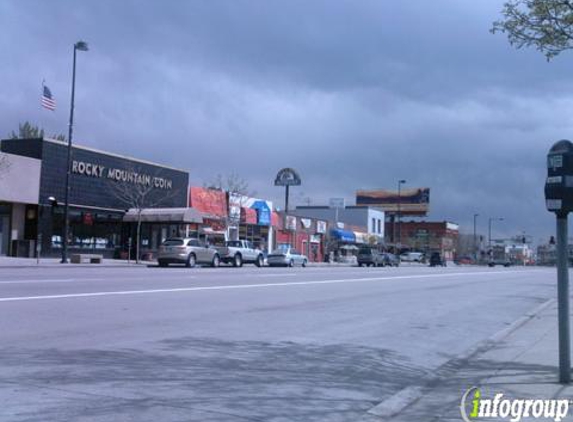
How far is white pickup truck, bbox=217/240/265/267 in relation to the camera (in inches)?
1686

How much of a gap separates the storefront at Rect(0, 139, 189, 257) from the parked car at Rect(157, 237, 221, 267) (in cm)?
668

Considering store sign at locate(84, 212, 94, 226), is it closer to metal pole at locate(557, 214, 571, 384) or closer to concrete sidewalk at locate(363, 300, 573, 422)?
concrete sidewalk at locate(363, 300, 573, 422)

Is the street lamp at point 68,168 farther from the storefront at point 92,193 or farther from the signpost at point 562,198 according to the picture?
the signpost at point 562,198

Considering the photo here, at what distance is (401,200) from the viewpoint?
5113 inches

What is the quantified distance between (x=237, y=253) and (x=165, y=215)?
5317 millimetres

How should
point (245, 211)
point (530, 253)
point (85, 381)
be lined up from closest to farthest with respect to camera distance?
1. point (85, 381)
2. point (245, 211)
3. point (530, 253)

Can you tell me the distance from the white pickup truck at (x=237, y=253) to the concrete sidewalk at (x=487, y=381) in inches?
1219

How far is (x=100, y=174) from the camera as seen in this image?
143 ft

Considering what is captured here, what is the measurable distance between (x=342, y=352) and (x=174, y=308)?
5.52 metres

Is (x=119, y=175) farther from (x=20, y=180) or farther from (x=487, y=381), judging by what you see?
(x=487, y=381)

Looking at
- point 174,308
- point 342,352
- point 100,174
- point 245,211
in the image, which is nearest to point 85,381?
point 342,352

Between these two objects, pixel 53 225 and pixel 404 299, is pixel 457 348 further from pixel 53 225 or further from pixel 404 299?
pixel 53 225

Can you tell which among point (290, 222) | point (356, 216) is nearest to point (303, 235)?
point (290, 222)

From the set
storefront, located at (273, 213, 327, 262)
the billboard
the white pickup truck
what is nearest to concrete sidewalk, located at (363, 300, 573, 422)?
the white pickup truck
